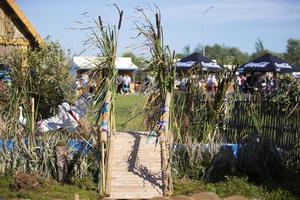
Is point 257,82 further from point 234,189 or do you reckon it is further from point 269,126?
point 234,189

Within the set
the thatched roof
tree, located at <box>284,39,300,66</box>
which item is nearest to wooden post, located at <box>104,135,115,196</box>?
the thatched roof

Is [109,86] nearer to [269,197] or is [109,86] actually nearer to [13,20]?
[269,197]

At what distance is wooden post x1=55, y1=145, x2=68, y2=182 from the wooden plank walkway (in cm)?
87

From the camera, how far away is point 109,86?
9.41 meters

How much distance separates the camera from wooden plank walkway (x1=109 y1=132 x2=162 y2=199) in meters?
8.80

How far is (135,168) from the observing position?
944 cm

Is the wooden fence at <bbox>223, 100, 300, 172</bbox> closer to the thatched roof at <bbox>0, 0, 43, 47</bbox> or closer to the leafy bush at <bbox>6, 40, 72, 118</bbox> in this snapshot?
the leafy bush at <bbox>6, 40, 72, 118</bbox>

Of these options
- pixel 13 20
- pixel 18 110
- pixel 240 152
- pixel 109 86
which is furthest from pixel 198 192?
pixel 13 20

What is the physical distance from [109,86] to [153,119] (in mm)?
1419

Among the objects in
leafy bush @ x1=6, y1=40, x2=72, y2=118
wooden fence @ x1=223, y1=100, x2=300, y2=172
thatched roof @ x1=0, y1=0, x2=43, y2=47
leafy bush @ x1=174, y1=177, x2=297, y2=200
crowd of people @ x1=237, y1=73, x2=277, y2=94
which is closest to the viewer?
leafy bush @ x1=174, y1=177, x2=297, y2=200

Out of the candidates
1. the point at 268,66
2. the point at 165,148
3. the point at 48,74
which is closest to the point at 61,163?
the point at 165,148

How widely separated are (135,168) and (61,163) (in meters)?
1.34

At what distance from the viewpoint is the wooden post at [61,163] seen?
9.36 meters

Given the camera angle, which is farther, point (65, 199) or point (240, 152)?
point (240, 152)
